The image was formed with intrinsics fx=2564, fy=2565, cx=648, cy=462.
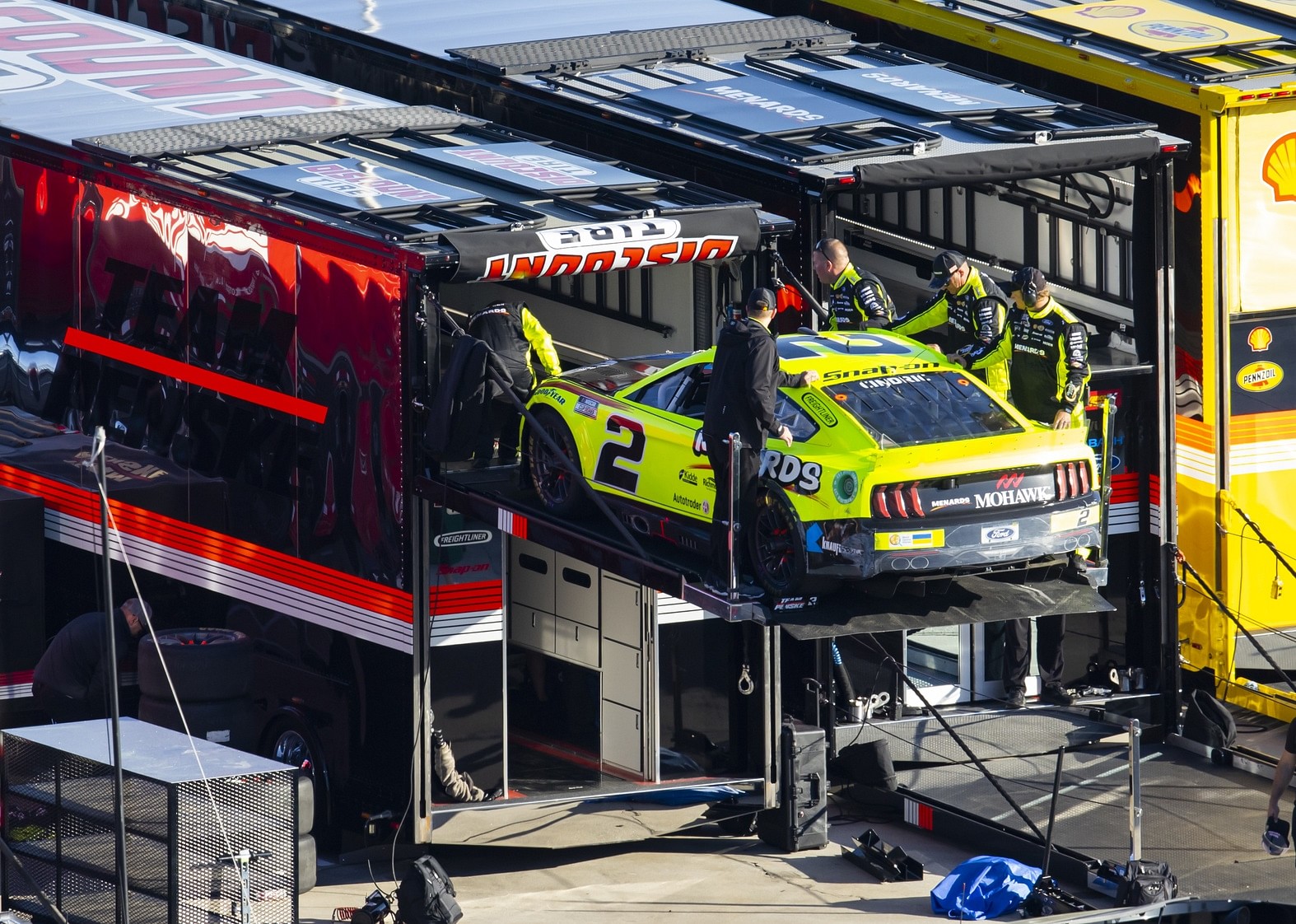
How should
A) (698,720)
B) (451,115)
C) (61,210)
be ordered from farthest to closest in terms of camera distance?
(451,115) → (61,210) → (698,720)

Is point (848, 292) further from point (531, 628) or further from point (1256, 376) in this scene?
point (1256, 376)

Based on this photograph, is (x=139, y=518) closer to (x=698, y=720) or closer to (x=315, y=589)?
(x=315, y=589)

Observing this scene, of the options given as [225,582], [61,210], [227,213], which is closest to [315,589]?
[225,582]

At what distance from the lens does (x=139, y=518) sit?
1622 centimetres

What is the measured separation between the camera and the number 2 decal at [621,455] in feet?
47.3

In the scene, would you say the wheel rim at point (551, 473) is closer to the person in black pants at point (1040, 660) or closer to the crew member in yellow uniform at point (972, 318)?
the crew member in yellow uniform at point (972, 318)

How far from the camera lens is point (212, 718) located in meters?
15.5

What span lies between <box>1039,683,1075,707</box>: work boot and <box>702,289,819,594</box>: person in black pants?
4.29m

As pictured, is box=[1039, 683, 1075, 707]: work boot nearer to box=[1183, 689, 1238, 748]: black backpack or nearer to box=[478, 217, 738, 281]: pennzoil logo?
box=[1183, 689, 1238, 748]: black backpack

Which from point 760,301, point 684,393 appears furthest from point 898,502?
point 684,393

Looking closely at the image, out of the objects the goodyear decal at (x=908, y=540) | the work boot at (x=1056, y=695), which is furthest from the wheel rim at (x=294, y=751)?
the work boot at (x=1056, y=695)

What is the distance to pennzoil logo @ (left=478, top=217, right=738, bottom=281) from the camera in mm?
14609

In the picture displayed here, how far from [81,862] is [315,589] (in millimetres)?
2785

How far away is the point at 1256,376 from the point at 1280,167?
1.39m
